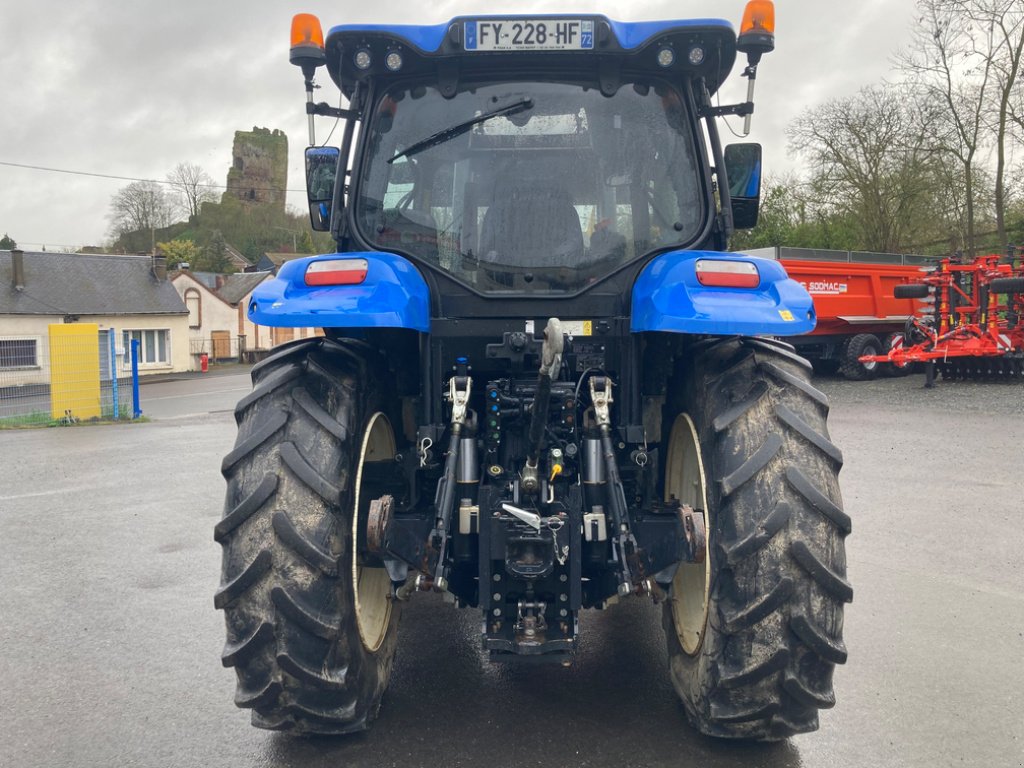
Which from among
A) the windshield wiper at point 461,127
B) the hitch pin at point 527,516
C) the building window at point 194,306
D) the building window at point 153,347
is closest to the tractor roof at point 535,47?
the windshield wiper at point 461,127

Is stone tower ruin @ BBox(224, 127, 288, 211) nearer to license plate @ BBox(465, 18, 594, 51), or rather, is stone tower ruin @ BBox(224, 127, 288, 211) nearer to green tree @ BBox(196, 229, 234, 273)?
green tree @ BBox(196, 229, 234, 273)

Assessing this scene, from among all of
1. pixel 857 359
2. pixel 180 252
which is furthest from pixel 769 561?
pixel 180 252

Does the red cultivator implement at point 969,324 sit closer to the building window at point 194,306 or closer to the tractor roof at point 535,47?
the tractor roof at point 535,47

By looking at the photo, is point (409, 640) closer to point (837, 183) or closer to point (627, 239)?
point (627, 239)

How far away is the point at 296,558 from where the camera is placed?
279cm

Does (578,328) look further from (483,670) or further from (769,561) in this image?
(483,670)

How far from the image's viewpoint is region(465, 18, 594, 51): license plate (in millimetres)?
3357

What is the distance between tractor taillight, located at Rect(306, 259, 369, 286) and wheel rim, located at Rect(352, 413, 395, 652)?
553mm

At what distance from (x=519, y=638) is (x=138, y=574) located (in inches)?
149

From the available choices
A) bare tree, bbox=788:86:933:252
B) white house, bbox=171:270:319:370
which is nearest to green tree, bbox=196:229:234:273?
white house, bbox=171:270:319:370

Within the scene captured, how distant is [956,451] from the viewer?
10094mm

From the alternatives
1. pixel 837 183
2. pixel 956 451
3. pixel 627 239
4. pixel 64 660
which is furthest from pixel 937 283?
pixel 64 660

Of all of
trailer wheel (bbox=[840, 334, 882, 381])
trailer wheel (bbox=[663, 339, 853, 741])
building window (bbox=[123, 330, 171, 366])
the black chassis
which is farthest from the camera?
building window (bbox=[123, 330, 171, 366])

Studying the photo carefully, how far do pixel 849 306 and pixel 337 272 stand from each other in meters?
17.2
